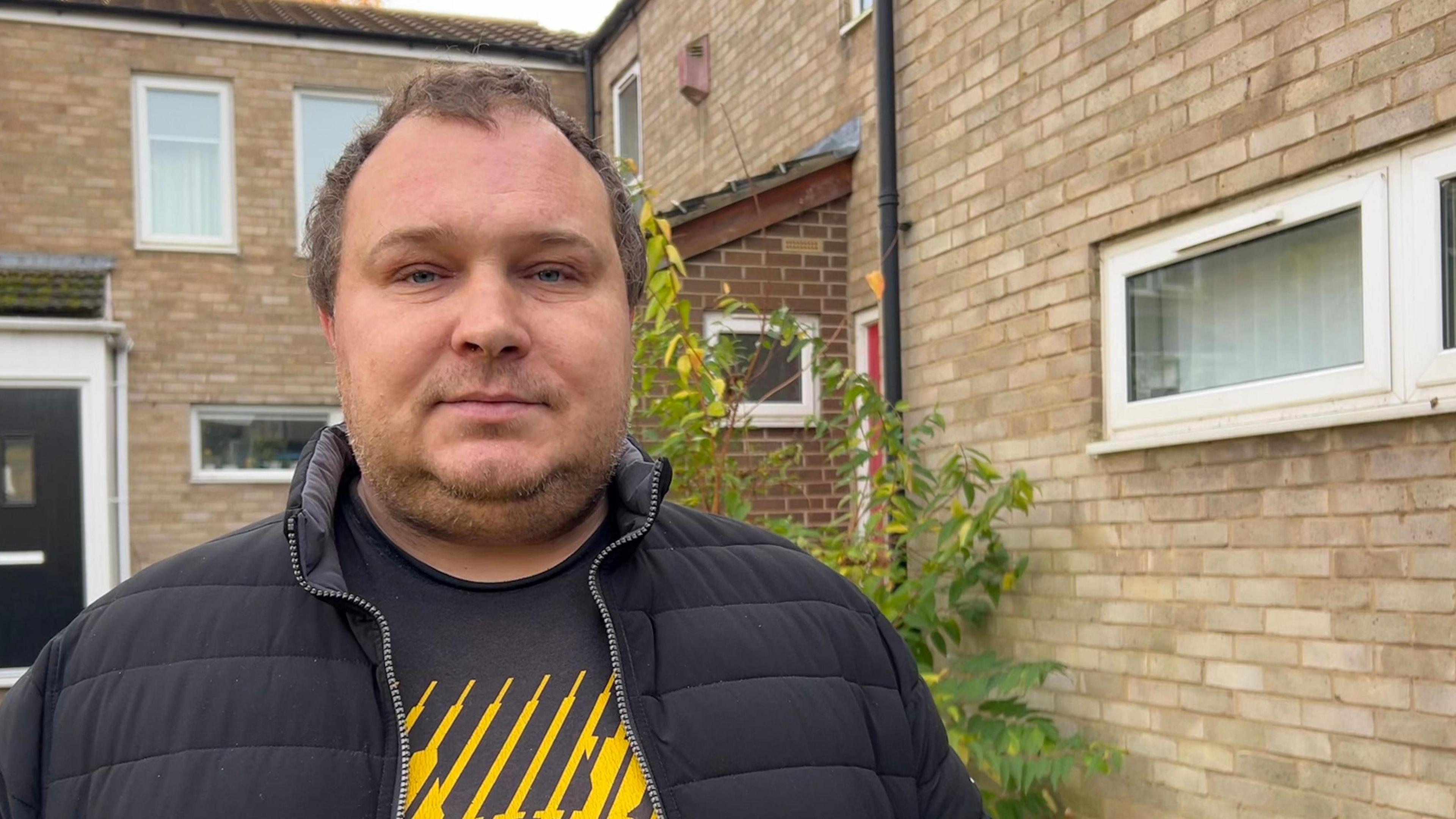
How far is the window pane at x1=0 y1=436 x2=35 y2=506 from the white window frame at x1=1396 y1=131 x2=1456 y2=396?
8.56 m

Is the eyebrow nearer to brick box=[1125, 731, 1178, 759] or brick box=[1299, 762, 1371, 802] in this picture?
brick box=[1299, 762, 1371, 802]

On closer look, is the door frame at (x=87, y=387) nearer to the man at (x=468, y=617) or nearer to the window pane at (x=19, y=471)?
the window pane at (x=19, y=471)

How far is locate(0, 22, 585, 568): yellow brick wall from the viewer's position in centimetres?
1008

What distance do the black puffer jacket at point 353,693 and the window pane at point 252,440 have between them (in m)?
9.42

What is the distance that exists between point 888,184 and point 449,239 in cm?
415

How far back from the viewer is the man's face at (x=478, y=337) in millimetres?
1430

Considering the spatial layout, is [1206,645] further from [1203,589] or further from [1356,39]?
[1356,39]

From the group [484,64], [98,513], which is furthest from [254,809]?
[98,513]

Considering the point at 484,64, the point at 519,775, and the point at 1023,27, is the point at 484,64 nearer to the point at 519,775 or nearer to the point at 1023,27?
the point at 519,775

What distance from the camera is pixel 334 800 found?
1.30 metres

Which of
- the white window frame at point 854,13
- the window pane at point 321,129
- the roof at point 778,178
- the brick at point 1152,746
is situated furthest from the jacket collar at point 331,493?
the window pane at point 321,129

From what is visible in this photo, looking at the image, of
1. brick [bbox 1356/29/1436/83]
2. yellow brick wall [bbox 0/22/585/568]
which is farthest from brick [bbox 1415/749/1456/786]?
yellow brick wall [bbox 0/22/585/568]

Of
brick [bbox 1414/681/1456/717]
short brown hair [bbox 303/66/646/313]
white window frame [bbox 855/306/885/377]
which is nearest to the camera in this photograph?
short brown hair [bbox 303/66/646/313]

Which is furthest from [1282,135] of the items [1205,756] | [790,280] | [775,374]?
[775,374]
